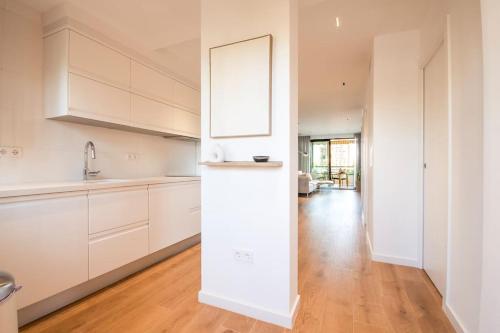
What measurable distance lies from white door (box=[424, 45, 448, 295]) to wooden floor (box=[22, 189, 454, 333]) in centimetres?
27

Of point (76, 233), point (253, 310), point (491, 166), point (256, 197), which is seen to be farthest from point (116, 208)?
point (491, 166)

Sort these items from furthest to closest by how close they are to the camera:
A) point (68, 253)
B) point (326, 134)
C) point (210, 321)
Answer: point (326, 134) → point (68, 253) → point (210, 321)

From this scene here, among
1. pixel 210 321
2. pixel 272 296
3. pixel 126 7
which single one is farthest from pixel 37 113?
pixel 272 296

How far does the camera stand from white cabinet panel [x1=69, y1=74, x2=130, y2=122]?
6.25 feet

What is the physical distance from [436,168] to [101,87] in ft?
10.2

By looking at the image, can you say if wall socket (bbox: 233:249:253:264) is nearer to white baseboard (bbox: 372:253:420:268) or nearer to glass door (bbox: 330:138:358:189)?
white baseboard (bbox: 372:253:420:268)

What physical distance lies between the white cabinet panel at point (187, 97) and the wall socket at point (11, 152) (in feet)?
5.43

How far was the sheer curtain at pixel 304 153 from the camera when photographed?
11.0 metres

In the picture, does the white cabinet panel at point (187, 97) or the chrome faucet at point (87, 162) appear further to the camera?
the white cabinet panel at point (187, 97)

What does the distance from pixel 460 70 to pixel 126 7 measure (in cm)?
260

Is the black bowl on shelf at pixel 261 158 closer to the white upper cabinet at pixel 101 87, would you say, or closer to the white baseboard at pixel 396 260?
the white upper cabinet at pixel 101 87

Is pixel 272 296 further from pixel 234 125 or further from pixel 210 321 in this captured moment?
pixel 234 125

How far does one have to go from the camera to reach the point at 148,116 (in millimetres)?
2607

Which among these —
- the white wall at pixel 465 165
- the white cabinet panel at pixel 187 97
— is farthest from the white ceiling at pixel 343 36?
the white cabinet panel at pixel 187 97
